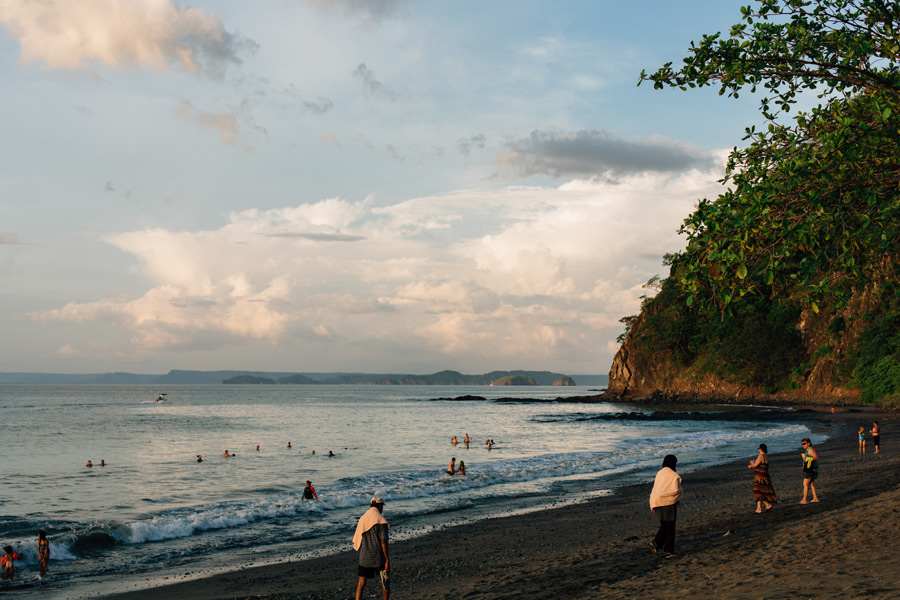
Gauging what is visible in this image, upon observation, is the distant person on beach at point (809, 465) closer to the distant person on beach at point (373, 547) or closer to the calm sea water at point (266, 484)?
the calm sea water at point (266, 484)

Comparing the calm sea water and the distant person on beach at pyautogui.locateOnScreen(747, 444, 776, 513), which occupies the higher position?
the distant person on beach at pyautogui.locateOnScreen(747, 444, 776, 513)

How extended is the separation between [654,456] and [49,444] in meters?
51.4

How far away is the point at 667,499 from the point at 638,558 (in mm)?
1540

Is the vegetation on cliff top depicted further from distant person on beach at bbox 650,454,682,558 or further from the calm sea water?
the calm sea water

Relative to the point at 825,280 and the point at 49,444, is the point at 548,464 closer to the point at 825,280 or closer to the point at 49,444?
the point at 825,280

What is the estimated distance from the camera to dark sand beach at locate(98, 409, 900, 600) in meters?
9.39

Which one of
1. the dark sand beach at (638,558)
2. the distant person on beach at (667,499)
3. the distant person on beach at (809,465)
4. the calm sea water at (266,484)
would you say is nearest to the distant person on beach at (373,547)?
the dark sand beach at (638,558)

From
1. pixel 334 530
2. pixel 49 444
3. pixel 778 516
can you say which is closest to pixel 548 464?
pixel 334 530

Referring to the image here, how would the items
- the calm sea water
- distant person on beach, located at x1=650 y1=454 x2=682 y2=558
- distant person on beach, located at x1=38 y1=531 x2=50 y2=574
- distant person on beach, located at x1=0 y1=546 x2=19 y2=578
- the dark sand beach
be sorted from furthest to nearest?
1. the calm sea water
2. distant person on beach, located at x1=38 y1=531 x2=50 y2=574
3. distant person on beach, located at x1=0 y1=546 x2=19 y2=578
4. distant person on beach, located at x1=650 y1=454 x2=682 y2=558
5. the dark sand beach

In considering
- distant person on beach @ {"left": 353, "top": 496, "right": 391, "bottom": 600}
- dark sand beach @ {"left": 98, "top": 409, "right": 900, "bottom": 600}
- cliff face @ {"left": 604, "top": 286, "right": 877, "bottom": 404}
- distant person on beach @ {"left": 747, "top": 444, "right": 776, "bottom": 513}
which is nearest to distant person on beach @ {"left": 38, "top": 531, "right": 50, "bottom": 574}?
dark sand beach @ {"left": 98, "top": 409, "right": 900, "bottom": 600}

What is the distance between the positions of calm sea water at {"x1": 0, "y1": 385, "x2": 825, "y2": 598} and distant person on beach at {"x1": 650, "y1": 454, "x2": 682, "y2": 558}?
29.8 feet

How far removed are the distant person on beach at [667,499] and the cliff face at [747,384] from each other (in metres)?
53.1

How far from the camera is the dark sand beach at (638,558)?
939 centimetres

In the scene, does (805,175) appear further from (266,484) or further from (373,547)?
(266,484)
